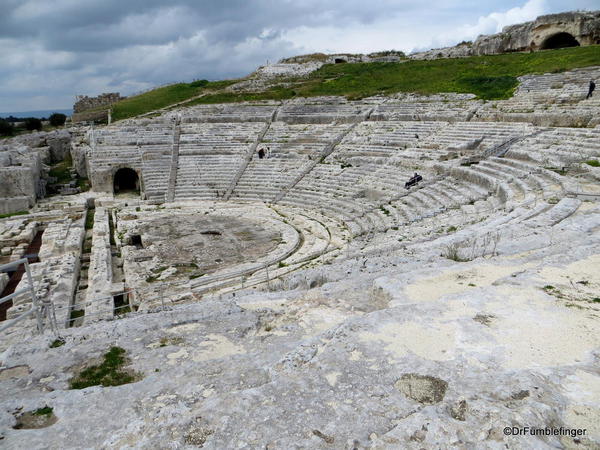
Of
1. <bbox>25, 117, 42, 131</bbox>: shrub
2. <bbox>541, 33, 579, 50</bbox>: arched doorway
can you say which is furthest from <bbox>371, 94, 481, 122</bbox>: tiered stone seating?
<bbox>25, 117, 42, 131</bbox>: shrub

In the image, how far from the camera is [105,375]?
4496 millimetres

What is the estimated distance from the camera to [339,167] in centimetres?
2198

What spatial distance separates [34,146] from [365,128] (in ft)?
75.6

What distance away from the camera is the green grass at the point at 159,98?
33109 millimetres

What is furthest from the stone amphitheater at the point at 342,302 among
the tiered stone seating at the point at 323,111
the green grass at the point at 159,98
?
the green grass at the point at 159,98

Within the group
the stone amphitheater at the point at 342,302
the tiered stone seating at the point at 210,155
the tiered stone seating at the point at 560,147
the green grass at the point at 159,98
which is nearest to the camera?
the stone amphitheater at the point at 342,302

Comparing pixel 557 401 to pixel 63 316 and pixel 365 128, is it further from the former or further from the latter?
pixel 365 128

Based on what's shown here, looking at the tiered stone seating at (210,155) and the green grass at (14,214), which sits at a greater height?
the tiered stone seating at (210,155)

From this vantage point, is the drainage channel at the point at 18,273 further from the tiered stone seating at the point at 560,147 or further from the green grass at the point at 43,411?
the tiered stone seating at the point at 560,147

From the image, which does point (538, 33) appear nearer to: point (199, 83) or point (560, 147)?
point (560, 147)

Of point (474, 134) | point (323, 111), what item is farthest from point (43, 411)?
point (323, 111)

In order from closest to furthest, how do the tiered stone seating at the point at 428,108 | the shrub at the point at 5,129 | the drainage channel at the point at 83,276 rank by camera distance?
1. the drainage channel at the point at 83,276
2. the tiered stone seating at the point at 428,108
3. the shrub at the point at 5,129

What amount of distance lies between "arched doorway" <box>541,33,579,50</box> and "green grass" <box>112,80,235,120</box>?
27.1m

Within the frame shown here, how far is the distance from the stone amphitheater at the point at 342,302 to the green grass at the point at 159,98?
12.6 metres
